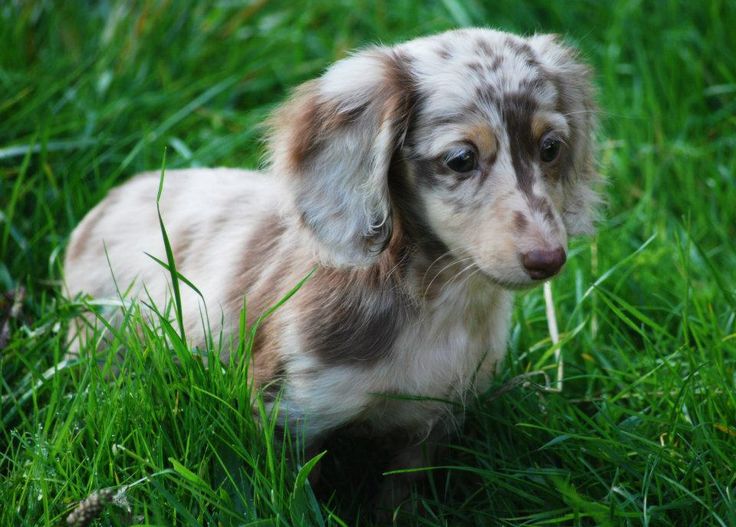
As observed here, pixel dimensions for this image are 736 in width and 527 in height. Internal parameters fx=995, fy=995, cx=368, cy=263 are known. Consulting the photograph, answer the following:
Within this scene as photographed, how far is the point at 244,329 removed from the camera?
246 cm

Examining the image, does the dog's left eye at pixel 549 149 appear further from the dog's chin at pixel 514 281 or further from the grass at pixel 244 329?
the grass at pixel 244 329

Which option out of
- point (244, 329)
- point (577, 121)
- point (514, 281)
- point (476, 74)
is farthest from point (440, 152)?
point (244, 329)

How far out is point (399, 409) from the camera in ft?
8.50

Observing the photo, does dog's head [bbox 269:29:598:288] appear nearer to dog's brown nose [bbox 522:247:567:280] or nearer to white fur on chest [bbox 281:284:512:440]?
dog's brown nose [bbox 522:247:567:280]

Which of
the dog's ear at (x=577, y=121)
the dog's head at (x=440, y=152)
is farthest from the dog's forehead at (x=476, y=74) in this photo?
the dog's ear at (x=577, y=121)

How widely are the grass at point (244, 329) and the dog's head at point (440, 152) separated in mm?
459

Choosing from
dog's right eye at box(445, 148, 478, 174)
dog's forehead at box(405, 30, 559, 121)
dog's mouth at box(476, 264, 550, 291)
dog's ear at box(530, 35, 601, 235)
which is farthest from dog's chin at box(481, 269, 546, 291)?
dog's ear at box(530, 35, 601, 235)

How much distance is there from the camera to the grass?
2.41 m

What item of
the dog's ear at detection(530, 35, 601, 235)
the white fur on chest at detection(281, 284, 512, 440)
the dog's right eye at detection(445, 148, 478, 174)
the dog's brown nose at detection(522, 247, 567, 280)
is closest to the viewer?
the dog's brown nose at detection(522, 247, 567, 280)

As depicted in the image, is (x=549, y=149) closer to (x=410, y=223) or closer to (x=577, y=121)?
(x=577, y=121)

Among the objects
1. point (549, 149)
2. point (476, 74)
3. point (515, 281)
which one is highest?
point (476, 74)

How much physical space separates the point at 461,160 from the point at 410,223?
0.24 metres

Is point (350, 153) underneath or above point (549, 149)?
above

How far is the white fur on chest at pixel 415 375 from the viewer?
246cm
